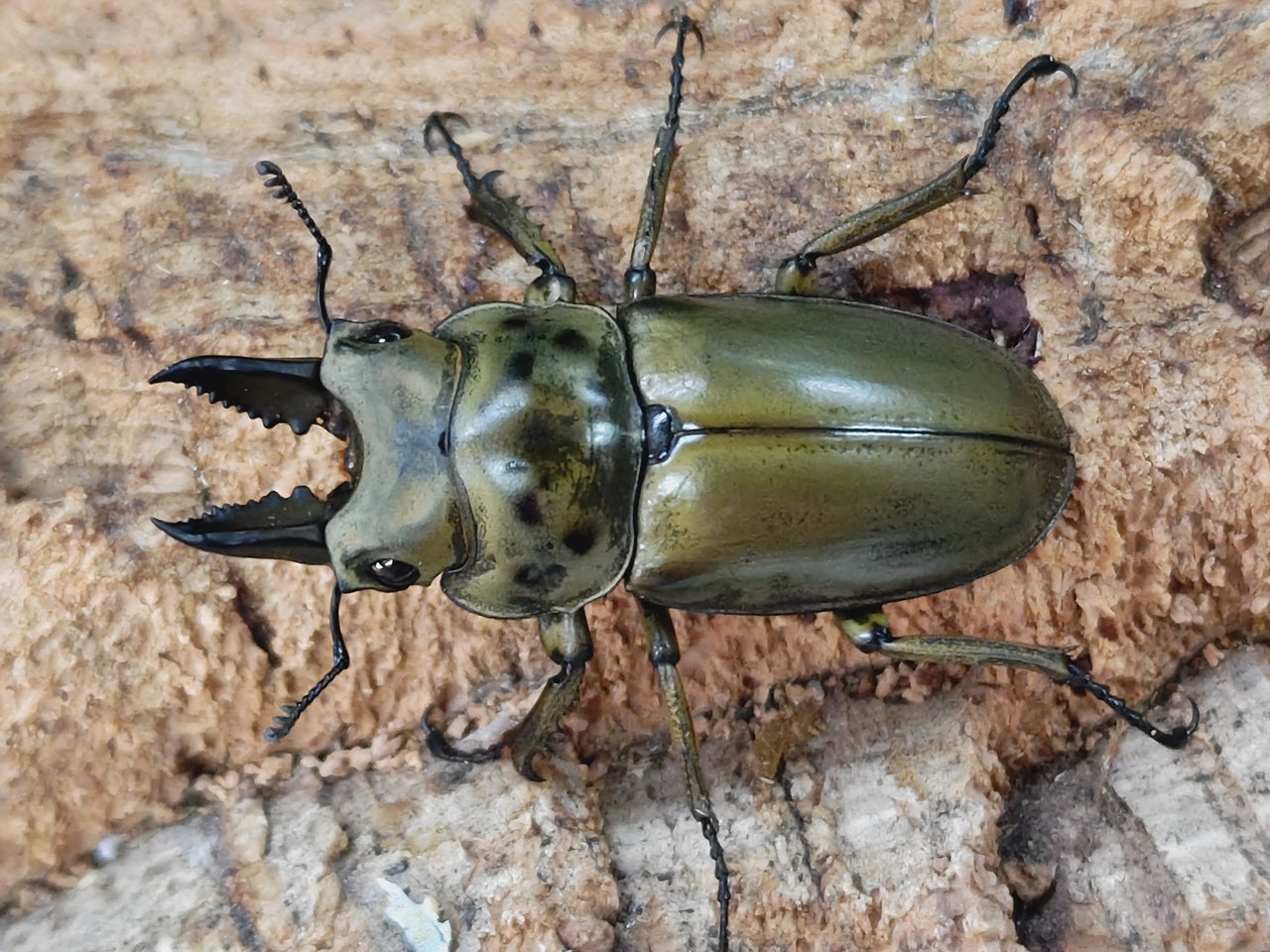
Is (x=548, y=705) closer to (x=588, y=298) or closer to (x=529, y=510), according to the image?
(x=529, y=510)

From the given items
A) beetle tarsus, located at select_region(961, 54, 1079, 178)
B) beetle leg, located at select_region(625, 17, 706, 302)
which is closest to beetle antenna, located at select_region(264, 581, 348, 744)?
beetle leg, located at select_region(625, 17, 706, 302)

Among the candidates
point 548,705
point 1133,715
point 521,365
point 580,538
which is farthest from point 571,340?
point 1133,715

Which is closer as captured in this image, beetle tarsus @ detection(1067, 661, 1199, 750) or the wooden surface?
the wooden surface

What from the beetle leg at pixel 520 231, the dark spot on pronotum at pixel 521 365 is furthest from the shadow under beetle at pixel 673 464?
the beetle leg at pixel 520 231

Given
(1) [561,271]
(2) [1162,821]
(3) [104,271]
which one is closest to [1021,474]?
(2) [1162,821]

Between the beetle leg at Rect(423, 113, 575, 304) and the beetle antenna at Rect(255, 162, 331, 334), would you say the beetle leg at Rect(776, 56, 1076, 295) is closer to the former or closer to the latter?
the beetle leg at Rect(423, 113, 575, 304)

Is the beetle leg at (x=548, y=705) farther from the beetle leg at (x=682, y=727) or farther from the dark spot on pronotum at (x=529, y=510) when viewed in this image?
the dark spot on pronotum at (x=529, y=510)

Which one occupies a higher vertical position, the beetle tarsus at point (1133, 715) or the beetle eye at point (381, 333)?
the beetle eye at point (381, 333)
